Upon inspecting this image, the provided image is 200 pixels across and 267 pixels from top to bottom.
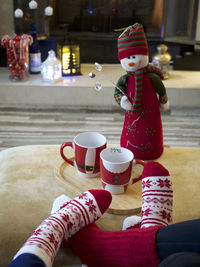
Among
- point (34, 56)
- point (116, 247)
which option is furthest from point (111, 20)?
point (116, 247)

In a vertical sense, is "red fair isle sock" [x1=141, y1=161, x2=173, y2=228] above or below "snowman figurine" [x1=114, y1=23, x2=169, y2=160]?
below

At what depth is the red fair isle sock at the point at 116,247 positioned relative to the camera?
60cm

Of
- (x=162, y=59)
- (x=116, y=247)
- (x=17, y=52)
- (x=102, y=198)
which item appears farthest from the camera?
(x=162, y=59)

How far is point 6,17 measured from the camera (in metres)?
2.81

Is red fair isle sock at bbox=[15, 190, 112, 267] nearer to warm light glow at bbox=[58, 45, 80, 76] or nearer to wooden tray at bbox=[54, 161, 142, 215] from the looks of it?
wooden tray at bbox=[54, 161, 142, 215]

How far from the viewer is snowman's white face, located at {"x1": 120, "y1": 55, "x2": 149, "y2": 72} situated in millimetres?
917

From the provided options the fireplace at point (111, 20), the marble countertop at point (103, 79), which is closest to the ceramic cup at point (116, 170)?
the marble countertop at point (103, 79)

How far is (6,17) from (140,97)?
7.31ft

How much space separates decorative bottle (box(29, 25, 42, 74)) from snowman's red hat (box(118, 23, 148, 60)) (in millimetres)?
1705

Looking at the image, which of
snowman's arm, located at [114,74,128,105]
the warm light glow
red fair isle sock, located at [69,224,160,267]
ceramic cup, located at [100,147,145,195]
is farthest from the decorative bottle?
red fair isle sock, located at [69,224,160,267]

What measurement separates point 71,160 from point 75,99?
1.48m

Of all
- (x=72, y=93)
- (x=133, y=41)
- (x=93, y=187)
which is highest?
(x=133, y=41)

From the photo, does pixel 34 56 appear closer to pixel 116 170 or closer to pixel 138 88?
pixel 138 88

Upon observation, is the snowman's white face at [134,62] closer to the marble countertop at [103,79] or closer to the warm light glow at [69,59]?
the marble countertop at [103,79]
